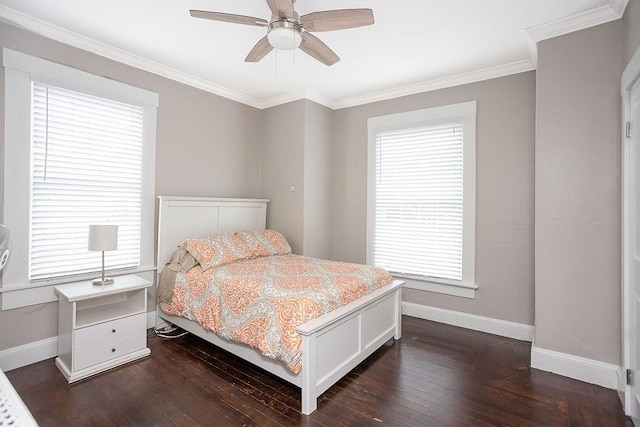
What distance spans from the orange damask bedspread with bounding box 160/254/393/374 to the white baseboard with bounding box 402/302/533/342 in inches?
37.5

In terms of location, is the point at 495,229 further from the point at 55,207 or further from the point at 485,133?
the point at 55,207

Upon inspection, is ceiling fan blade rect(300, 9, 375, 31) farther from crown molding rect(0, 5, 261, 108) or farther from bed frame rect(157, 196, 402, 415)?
crown molding rect(0, 5, 261, 108)

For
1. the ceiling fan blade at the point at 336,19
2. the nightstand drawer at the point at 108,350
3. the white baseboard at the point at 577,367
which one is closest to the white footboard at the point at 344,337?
the white baseboard at the point at 577,367

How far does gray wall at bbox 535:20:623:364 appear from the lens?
2.36 metres

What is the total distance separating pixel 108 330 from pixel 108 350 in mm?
156

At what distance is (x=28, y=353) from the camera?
2.59 metres

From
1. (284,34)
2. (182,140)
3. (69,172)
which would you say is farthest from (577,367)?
(69,172)

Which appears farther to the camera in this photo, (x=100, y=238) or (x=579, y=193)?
(x=100, y=238)

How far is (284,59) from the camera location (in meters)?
3.24

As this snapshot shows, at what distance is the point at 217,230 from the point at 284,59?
199 centimetres

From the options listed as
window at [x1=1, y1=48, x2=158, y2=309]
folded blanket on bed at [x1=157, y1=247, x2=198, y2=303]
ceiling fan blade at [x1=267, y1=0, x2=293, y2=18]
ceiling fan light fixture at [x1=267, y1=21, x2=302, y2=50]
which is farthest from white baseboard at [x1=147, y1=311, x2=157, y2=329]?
ceiling fan blade at [x1=267, y1=0, x2=293, y2=18]

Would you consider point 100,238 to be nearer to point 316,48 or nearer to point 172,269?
point 172,269

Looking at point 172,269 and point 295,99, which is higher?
point 295,99

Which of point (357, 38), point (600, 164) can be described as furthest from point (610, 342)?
point (357, 38)
